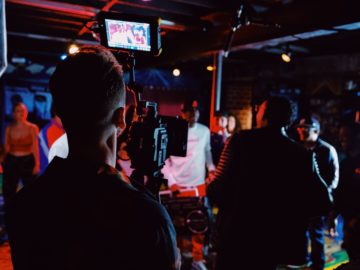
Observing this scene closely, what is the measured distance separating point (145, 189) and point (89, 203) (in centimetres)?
16

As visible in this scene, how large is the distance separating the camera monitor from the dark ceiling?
627 mm

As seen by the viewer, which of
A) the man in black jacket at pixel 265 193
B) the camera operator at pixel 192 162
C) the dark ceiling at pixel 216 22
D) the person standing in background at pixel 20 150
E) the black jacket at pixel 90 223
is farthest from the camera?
the person standing in background at pixel 20 150

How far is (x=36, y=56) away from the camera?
9938mm

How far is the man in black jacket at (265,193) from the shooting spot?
94.0 inches

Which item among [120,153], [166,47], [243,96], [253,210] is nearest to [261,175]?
[253,210]

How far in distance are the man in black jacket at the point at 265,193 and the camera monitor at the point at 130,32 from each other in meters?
1.16

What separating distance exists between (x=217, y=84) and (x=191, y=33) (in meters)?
1.04

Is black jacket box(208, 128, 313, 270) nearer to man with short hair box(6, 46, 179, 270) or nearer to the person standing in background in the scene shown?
man with short hair box(6, 46, 179, 270)

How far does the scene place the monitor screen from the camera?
1515mm

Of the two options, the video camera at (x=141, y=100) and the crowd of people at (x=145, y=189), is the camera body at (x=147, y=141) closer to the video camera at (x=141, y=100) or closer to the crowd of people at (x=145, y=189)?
the video camera at (x=141, y=100)

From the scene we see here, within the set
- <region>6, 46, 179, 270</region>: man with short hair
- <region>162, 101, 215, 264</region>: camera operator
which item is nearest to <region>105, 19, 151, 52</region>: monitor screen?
<region>6, 46, 179, 270</region>: man with short hair

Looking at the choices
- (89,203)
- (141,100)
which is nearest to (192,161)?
(141,100)

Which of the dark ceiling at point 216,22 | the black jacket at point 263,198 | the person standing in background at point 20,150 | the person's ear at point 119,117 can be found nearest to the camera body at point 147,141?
the person's ear at point 119,117

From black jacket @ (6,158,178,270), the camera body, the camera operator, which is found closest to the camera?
black jacket @ (6,158,178,270)
